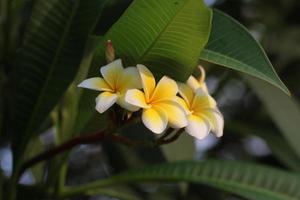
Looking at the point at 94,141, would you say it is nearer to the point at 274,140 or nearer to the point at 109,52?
the point at 109,52

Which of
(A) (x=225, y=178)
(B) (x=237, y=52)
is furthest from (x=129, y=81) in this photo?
(A) (x=225, y=178)

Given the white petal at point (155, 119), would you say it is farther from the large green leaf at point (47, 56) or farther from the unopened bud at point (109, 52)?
the large green leaf at point (47, 56)

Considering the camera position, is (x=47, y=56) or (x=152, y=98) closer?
(x=152, y=98)

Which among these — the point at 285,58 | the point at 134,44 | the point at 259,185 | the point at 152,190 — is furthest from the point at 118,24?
the point at 285,58

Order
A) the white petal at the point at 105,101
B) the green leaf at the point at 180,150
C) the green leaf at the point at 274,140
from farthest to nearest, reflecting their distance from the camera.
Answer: the green leaf at the point at 274,140 < the green leaf at the point at 180,150 < the white petal at the point at 105,101

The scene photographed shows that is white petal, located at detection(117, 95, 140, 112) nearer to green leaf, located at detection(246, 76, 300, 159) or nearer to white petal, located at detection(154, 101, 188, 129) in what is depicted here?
white petal, located at detection(154, 101, 188, 129)

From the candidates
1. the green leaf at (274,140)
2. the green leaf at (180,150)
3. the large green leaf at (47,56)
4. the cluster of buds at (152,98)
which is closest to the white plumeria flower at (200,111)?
the cluster of buds at (152,98)

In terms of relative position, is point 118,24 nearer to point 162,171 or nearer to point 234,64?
point 234,64

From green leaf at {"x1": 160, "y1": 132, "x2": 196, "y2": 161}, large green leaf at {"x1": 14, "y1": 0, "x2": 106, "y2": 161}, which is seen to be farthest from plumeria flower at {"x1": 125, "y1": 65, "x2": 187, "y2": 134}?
green leaf at {"x1": 160, "y1": 132, "x2": 196, "y2": 161}
